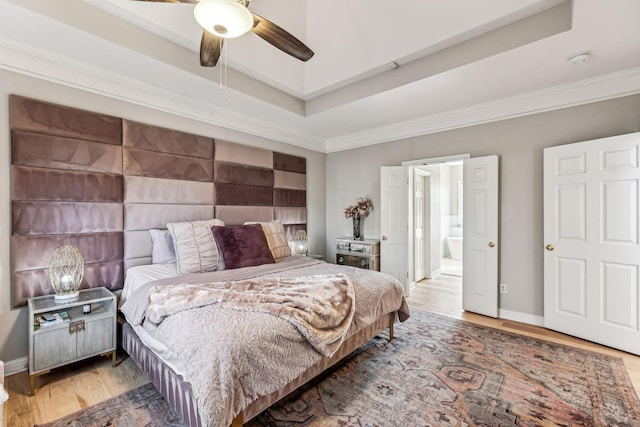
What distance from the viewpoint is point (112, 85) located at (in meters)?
2.63

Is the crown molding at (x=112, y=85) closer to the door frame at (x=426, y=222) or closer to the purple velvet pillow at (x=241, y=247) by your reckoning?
the purple velvet pillow at (x=241, y=247)

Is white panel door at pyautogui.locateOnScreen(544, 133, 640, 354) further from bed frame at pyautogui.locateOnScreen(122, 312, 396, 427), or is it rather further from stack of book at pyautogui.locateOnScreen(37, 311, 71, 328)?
stack of book at pyautogui.locateOnScreen(37, 311, 71, 328)

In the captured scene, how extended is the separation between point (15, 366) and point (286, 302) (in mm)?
2275

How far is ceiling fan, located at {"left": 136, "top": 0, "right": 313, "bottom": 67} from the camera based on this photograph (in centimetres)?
149

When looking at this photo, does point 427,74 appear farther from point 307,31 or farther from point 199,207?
point 199,207

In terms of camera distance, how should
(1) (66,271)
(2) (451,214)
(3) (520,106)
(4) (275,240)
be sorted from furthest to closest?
(2) (451,214) < (4) (275,240) < (3) (520,106) < (1) (66,271)

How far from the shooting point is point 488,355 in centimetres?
247

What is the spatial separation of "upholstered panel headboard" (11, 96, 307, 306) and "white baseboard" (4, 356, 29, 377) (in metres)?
0.45

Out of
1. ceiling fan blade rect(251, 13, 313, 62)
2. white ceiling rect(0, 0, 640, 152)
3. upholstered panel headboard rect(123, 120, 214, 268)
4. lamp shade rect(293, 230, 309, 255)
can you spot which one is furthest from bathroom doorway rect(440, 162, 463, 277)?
ceiling fan blade rect(251, 13, 313, 62)

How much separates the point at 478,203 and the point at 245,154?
3018mm

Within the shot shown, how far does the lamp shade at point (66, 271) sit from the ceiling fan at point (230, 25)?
1902 millimetres

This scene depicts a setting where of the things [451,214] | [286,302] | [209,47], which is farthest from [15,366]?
[451,214]

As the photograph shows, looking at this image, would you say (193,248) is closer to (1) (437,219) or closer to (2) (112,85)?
(2) (112,85)

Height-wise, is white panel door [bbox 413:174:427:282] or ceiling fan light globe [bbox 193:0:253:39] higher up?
ceiling fan light globe [bbox 193:0:253:39]
